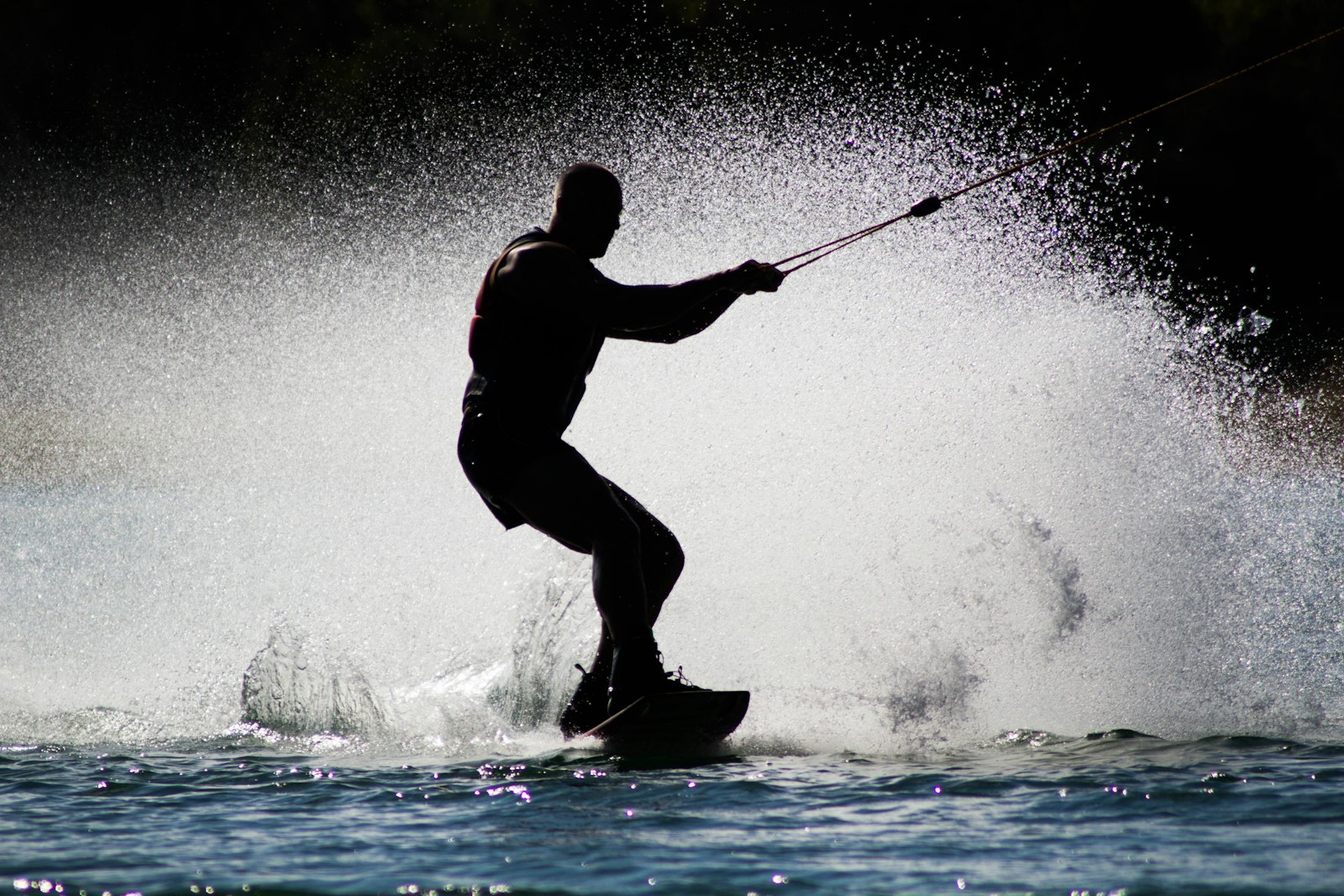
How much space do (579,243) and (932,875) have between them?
7.42ft

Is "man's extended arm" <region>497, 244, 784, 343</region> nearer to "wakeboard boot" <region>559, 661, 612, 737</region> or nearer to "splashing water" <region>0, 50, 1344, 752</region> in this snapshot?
"wakeboard boot" <region>559, 661, 612, 737</region>

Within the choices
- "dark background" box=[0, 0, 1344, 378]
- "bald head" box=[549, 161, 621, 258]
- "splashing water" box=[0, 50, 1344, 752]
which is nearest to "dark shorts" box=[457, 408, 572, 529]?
"bald head" box=[549, 161, 621, 258]

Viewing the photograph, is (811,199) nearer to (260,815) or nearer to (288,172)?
(260,815)

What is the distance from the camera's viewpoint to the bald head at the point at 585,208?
13.9 feet

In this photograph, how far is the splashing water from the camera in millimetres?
5188

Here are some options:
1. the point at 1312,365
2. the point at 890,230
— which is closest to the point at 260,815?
the point at 890,230

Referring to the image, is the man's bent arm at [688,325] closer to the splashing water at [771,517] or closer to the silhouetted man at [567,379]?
the silhouetted man at [567,379]

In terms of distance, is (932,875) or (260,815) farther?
(260,815)

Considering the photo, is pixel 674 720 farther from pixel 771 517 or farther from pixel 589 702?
pixel 771 517

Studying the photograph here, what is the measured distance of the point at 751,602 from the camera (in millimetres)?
6246

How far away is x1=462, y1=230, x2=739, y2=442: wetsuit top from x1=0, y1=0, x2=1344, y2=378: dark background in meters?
24.7

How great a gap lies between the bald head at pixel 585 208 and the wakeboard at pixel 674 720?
4.56ft

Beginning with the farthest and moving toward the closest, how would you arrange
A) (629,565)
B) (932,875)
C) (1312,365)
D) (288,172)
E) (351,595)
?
(288,172), (1312,365), (351,595), (629,565), (932,875)

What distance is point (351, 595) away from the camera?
24.7 ft
